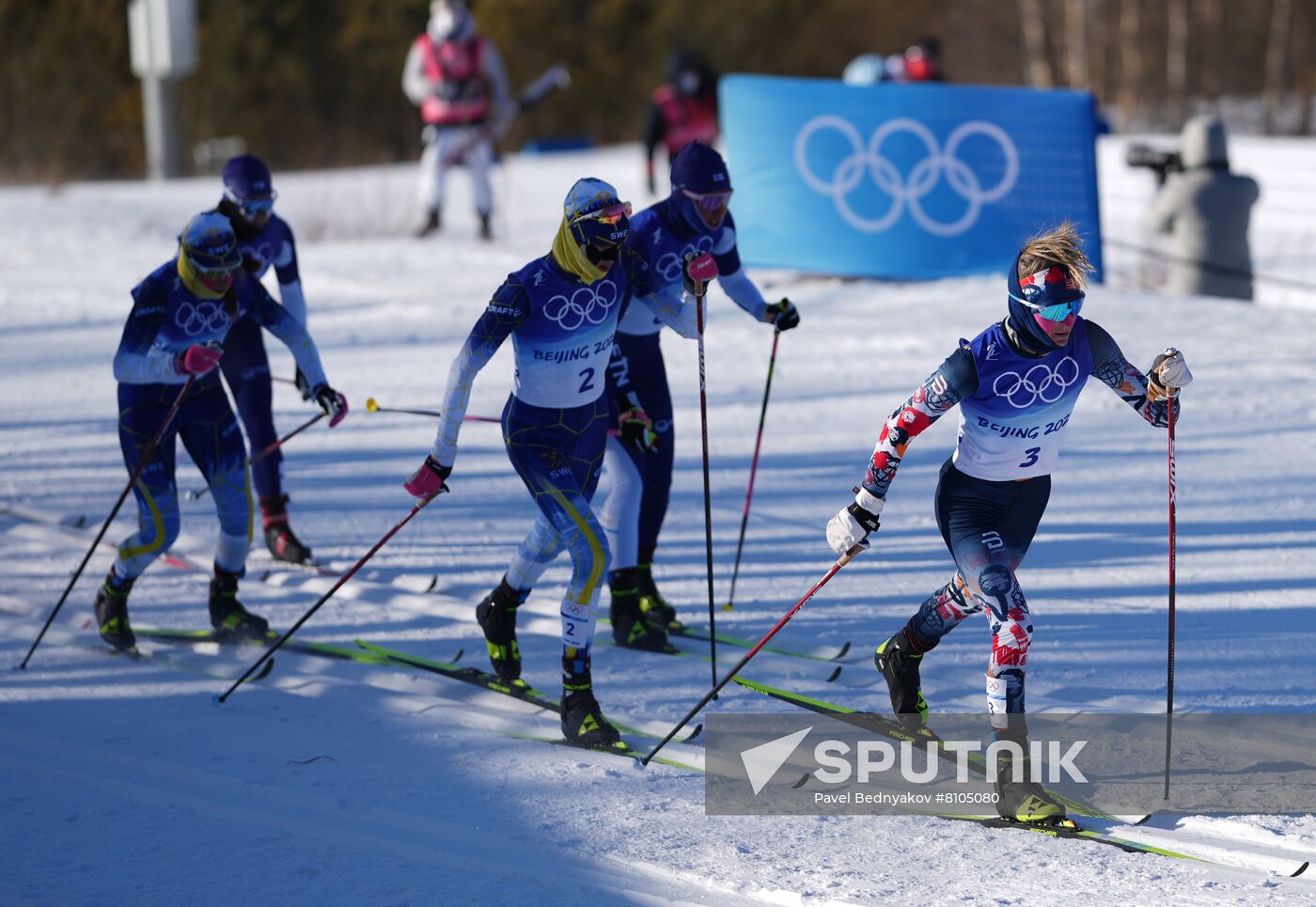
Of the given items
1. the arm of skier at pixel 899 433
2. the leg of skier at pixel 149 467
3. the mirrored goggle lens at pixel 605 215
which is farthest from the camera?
the leg of skier at pixel 149 467

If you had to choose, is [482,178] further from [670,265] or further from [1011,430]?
[1011,430]

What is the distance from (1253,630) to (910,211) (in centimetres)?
604

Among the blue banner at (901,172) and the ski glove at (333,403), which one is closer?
the ski glove at (333,403)

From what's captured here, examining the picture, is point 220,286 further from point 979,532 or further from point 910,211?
point 910,211

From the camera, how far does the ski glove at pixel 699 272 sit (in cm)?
557

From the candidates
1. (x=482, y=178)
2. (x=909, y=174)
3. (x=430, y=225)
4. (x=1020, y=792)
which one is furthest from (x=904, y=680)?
(x=430, y=225)

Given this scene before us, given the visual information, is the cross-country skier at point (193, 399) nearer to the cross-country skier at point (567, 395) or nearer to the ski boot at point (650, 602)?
the cross-country skier at point (567, 395)

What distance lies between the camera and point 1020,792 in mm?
4535

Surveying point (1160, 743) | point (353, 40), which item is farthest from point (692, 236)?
point (353, 40)

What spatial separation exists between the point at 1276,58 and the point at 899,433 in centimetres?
2409

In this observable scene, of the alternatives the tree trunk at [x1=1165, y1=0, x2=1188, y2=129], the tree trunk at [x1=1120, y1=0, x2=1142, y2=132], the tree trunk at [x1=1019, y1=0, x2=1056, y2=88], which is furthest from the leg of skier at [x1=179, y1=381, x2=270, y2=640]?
the tree trunk at [x1=1019, y1=0, x2=1056, y2=88]

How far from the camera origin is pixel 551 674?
5.86m

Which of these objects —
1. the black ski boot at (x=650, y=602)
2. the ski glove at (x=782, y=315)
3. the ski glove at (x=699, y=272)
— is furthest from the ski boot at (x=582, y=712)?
the ski glove at (x=782, y=315)

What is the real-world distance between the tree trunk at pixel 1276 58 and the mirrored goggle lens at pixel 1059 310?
22.8 meters
